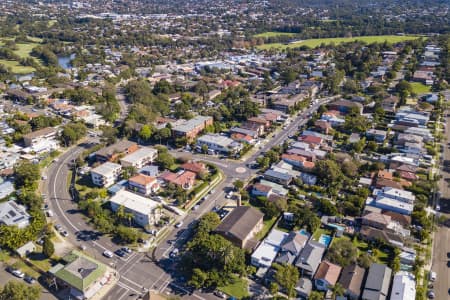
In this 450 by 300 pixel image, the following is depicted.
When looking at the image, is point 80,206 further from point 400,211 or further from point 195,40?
point 195,40

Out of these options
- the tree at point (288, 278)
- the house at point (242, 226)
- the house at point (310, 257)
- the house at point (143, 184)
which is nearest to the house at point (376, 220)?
the house at point (310, 257)

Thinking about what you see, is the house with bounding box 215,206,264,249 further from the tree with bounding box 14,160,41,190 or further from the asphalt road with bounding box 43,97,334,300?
the tree with bounding box 14,160,41,190

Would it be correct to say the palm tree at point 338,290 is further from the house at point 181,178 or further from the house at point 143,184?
the house at point 143,184

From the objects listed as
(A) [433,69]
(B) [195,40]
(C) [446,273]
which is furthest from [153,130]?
(B) [195,40]

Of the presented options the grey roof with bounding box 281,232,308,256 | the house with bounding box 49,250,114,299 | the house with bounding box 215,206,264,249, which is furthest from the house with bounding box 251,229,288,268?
the house with bounding box 49,250,114,299

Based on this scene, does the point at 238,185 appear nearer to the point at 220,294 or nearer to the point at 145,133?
the point at 220,294
